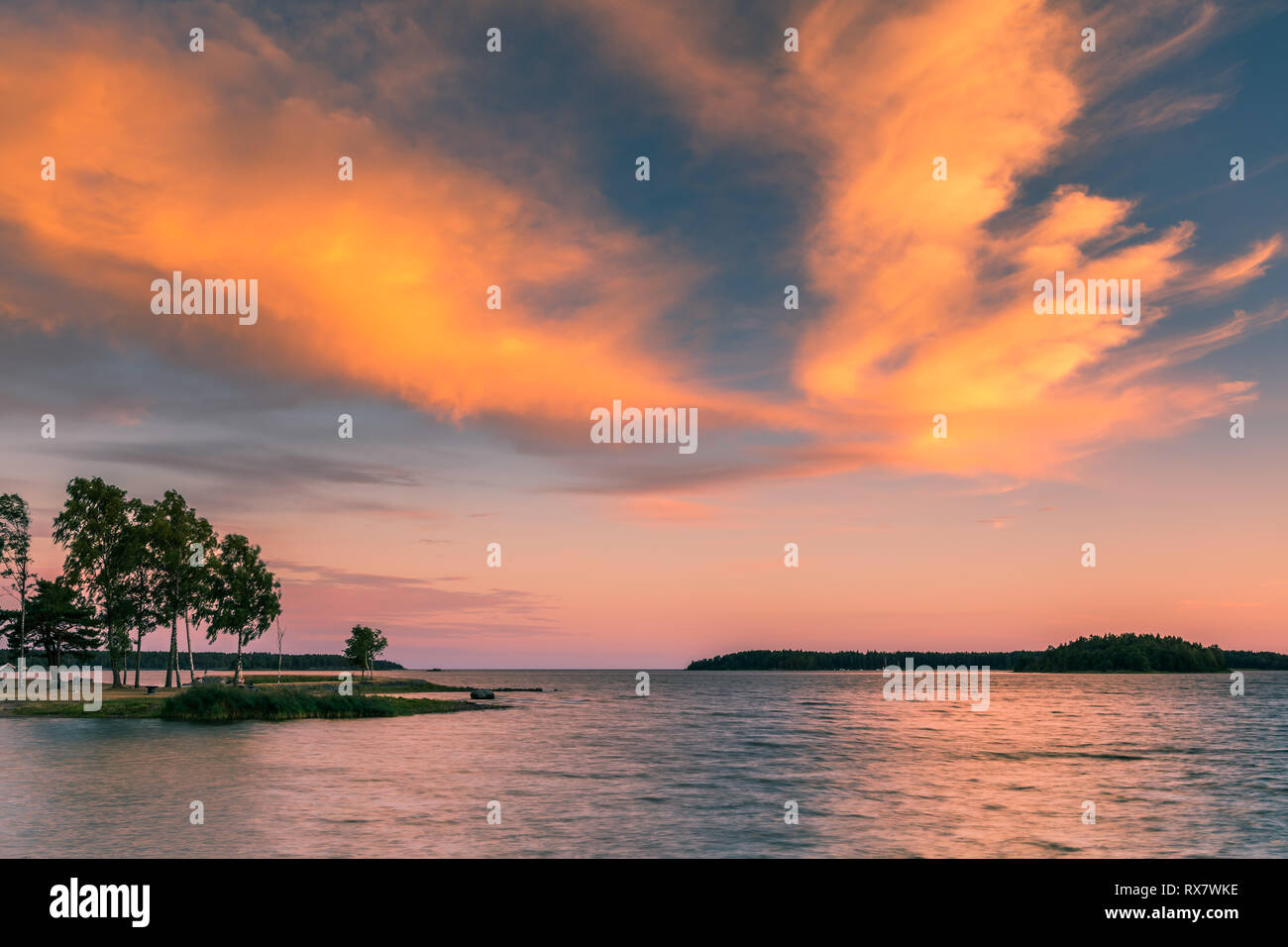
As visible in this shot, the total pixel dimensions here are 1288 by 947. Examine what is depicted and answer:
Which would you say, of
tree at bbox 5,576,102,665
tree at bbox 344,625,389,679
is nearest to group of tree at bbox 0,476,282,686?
tree at bbox 5,576,102,665

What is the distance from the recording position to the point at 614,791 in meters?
40.8

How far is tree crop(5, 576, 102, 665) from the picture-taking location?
3605 inches

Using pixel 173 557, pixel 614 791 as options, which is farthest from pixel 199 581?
pixel 614 791

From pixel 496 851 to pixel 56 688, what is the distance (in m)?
90.0

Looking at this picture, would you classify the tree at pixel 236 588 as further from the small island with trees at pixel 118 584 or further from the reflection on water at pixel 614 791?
the reflection on water at pixel 614 791

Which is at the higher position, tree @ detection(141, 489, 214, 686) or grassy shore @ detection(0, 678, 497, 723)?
tree @ detection(141, 489, 214, 686)

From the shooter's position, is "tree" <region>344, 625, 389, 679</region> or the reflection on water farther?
"tree" <region>344, 625, 389, 679</region>

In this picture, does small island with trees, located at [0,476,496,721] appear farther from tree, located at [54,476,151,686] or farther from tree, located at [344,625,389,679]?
tree, located at [344,625,389,679]

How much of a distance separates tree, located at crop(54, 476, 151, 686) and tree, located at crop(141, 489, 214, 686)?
136 centimetres

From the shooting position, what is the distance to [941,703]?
486ft

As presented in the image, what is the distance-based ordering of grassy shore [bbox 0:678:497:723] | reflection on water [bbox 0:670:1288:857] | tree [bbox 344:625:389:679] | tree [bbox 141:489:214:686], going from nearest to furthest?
reflection on water [bbox 0:670:1288:857], grassy shore [bbox 0:678:497:723], tree [bbox 141:489:214:686], tree [bbox 344:625:389:679]

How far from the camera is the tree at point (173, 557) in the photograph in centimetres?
9150
